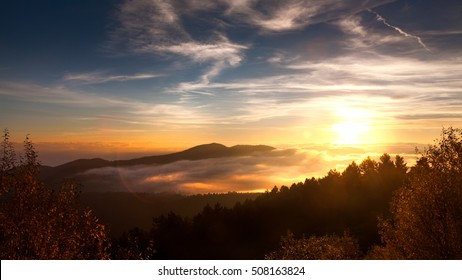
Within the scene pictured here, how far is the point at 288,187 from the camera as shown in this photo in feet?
527

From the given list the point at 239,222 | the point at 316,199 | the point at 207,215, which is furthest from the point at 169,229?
the point at 316,199

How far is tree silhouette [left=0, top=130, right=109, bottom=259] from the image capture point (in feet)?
93.1

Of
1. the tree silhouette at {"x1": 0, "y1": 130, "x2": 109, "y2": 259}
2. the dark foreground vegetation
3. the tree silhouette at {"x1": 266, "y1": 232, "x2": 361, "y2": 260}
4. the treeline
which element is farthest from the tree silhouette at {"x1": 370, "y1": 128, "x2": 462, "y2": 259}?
the treeline

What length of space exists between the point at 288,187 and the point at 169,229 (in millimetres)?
58710

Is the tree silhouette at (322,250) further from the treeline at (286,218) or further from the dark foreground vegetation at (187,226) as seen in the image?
the treeline at (286,218)

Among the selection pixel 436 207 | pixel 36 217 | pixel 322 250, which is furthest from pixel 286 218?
pixel 36 217

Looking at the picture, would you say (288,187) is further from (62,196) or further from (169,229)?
(62,196)

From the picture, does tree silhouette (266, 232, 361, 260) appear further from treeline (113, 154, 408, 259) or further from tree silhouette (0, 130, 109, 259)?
treeline (113, 154, 408, 259)

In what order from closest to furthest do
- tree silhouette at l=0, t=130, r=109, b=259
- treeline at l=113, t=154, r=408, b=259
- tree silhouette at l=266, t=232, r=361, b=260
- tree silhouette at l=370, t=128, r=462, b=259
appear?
tree silhouette at l=0, t=130, r=109, b=259 → tree silhouette at l=370, t=128, r=462, b=259 → tree silhouette at l=266, t=232, r=361, b=260 → treeline at l=113, t=154, r=408, b=259

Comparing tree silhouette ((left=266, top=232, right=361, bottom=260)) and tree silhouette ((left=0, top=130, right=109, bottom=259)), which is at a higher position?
tree silhouette ((left=0, top=130, right=109, bottom=259))

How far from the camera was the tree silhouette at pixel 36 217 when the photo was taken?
28.4 meters

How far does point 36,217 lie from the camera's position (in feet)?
95.5

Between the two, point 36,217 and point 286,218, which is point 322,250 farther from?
point 286,218

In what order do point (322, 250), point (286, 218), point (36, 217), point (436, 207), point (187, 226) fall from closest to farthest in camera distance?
point (36, 217), point (436, 207), point (322, 250), point (187, 226), point (286, 218)
